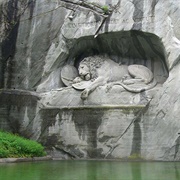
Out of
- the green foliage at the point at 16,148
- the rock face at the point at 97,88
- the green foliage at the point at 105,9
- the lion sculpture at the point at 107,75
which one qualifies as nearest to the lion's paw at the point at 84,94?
the lion sculpture at the point at 107,75

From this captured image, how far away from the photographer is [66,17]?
11086 millimetres

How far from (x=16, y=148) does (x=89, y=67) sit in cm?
396

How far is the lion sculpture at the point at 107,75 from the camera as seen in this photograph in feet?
33.6

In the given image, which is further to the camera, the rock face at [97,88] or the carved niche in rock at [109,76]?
the carved niche in rock at [109,76]

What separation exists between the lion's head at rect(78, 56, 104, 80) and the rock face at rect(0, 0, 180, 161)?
469mm

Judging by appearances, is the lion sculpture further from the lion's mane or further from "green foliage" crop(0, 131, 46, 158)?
"green foliage" crop(0, 131, 46, 158)

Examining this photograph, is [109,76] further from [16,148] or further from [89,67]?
[16,148]

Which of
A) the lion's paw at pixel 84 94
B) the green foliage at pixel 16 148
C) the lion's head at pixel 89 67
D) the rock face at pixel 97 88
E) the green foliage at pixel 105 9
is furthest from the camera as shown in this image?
the lion's head at pixel 89 67

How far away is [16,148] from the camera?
26.3 ft

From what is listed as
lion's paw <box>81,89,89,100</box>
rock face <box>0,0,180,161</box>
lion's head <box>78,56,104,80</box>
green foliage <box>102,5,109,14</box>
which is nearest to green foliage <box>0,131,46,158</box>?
rock face <box>0,0,180,161</box>

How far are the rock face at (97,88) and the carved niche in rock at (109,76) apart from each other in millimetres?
213

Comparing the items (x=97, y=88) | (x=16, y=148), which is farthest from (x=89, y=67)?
(x=16, y=148)

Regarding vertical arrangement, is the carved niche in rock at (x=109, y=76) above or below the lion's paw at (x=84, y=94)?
above

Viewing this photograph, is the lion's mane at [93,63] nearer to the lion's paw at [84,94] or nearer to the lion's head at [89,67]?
the lion's head at [89,67]
